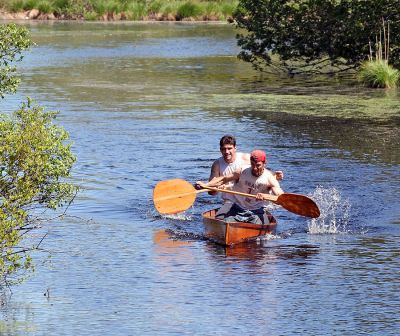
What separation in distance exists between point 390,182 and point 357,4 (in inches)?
638

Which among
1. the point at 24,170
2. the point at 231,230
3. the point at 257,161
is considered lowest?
the point at 231,230

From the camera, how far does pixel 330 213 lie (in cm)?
1791

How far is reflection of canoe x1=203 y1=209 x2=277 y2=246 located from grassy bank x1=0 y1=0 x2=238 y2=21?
189 feet

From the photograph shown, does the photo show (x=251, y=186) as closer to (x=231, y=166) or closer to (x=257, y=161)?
(x=257, y=161)

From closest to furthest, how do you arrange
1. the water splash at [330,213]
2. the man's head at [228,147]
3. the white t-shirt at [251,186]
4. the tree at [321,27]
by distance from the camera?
the white t-shirt at [251,186]
the man's head at [228,147]
the water splash at [330,213]
the tree at [321,27]

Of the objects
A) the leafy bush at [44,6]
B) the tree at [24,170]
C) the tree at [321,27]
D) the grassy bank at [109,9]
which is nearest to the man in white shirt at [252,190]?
the tree at [24,170]

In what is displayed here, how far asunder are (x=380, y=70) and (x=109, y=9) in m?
43.0

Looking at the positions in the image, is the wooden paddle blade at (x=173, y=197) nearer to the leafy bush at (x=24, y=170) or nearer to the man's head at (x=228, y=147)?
the man's head at (x=228, y=147)

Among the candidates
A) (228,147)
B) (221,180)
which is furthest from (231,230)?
(228,147)

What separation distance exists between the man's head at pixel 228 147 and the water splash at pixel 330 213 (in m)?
1.59

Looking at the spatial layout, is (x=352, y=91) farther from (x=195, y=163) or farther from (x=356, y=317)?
(x=356, y=317)

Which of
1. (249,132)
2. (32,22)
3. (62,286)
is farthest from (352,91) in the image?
(32,22)

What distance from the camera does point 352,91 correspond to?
3344cm

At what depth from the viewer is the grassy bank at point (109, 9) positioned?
72812 mm
